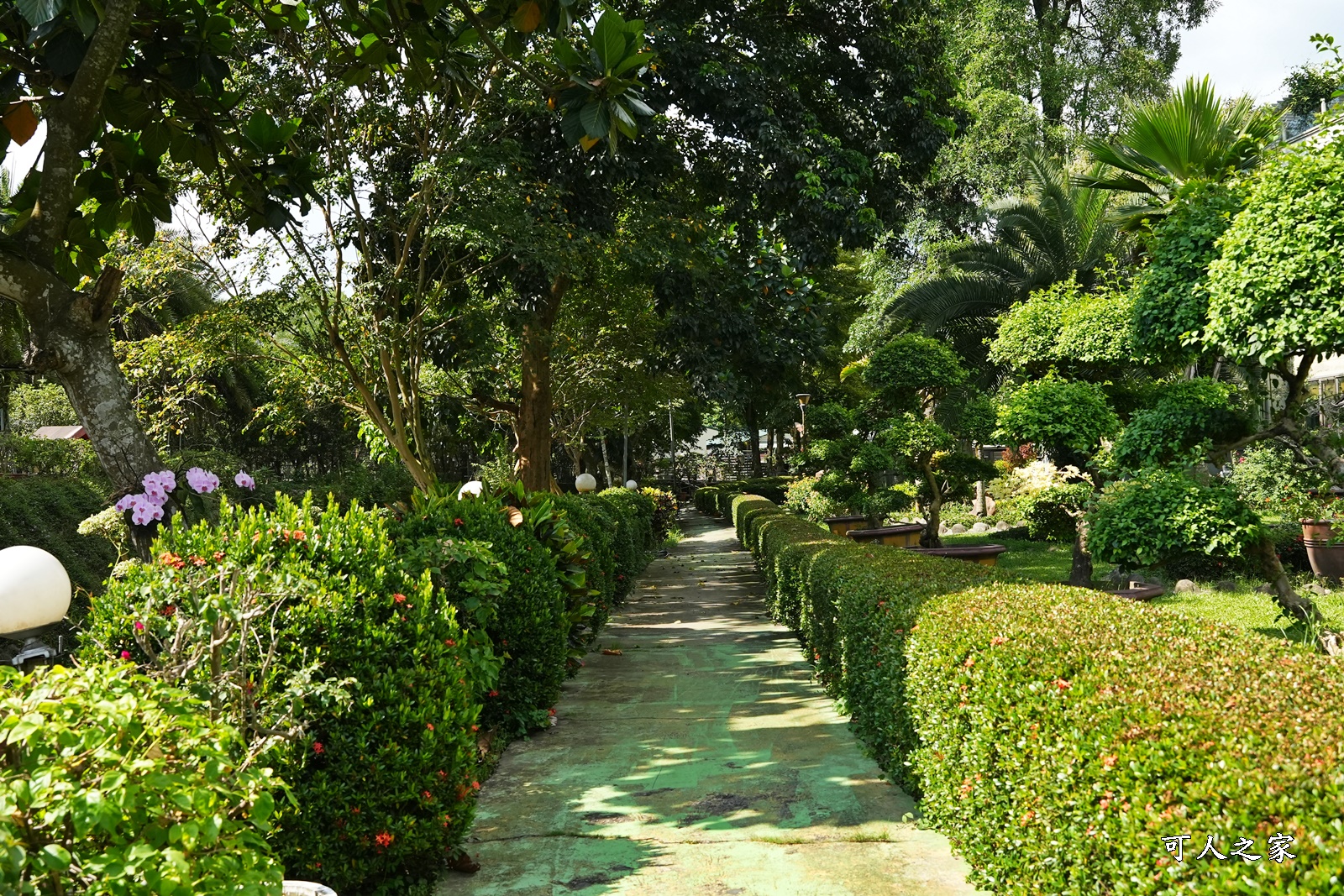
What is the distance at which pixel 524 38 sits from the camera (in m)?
4.25

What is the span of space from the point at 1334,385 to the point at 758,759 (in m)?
19.2

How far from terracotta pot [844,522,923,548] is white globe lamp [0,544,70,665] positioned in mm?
12198

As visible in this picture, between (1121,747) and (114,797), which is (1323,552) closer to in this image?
(1121,747)

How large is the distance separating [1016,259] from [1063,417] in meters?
11.5

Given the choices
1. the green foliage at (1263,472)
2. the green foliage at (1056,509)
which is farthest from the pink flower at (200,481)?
the green foliage at (1263,472)

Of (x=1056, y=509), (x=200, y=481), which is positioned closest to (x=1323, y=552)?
(x=1056, y=509)

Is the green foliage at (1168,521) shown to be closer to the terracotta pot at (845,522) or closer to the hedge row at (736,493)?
the terracotta pot at (845,522)

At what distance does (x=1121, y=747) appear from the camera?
2445mm

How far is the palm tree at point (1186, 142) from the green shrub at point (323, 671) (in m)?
6.64

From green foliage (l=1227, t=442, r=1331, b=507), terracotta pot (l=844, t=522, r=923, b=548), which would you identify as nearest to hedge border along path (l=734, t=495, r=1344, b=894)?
green foliage (l=1227, t=442, r=1331, b=507)

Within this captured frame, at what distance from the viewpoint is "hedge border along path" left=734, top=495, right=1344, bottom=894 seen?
201 cm

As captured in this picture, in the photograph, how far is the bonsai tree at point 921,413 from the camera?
41.3ft

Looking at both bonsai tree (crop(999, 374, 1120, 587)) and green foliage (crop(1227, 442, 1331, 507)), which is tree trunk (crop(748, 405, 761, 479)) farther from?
bonsai tree (crop(999, 374, 1120, 587))

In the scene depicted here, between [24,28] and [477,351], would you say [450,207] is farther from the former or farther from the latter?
[24,28]
